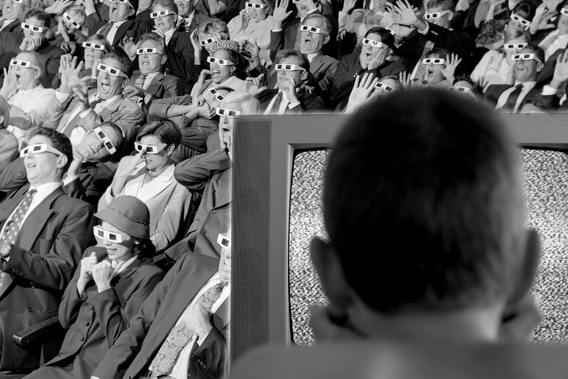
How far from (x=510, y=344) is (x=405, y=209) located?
9 cm

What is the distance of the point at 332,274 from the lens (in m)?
0.59

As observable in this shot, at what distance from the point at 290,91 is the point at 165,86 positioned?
1254 millimetres

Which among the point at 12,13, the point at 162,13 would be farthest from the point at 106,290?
the point at 12,13

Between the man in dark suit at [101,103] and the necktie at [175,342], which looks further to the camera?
the man in dark suit at [101,103]

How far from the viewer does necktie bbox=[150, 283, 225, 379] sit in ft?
10.7

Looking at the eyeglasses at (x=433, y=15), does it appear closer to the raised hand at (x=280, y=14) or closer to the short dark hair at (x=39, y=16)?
the raised hand at (x=280, y=14)

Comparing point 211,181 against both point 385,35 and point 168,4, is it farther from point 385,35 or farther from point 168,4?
point 168,4

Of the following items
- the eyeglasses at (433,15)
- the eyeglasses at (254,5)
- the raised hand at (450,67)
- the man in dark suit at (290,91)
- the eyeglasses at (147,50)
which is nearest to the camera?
the raised hand at (450,67)

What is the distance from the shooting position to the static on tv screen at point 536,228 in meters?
0.97

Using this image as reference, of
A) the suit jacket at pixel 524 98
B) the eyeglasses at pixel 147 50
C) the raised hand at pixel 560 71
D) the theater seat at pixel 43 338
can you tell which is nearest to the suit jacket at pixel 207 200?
the theater seat at pixel 43 338

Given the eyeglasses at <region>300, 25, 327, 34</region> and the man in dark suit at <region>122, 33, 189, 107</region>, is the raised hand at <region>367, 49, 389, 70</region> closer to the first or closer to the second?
the eyeglasses at <region>300, 25, 327, 34</region>

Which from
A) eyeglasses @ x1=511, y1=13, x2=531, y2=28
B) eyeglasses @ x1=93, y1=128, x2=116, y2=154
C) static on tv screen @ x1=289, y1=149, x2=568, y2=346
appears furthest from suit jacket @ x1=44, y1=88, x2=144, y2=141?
static on tv screen @ x1=289, y1=149, x2=568, y2=346

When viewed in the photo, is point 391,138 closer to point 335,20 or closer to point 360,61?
point 360,61

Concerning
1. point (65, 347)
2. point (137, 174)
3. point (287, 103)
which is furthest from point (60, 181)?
point (287, 103)
